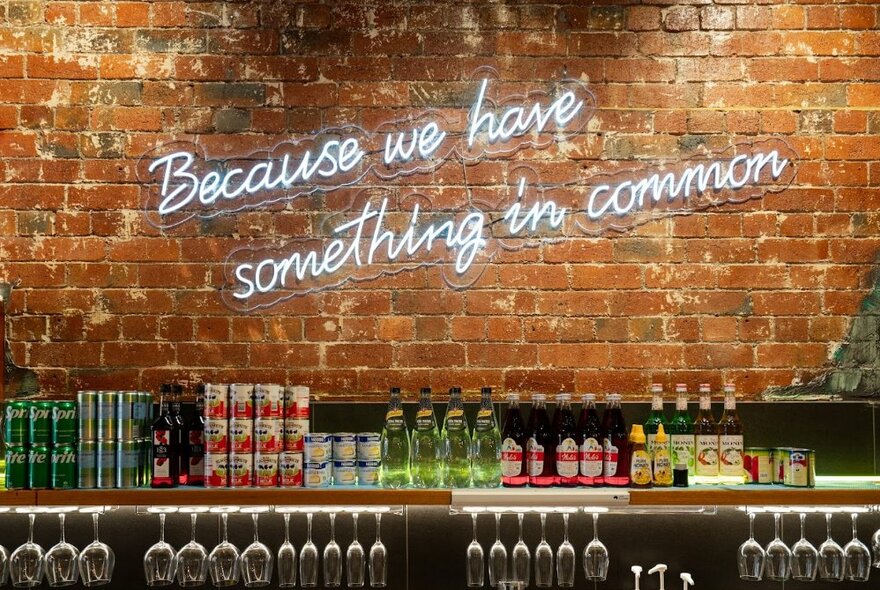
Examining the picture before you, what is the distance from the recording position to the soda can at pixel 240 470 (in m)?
3.32

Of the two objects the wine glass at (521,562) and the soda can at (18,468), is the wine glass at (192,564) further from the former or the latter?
the wine glass at (521,562)

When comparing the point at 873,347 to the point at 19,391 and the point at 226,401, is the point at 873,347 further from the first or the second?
the point at 19,391

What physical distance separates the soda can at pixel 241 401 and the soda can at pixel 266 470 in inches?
6.1

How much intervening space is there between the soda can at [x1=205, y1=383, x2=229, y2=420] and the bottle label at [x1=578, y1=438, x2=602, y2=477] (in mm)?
1308

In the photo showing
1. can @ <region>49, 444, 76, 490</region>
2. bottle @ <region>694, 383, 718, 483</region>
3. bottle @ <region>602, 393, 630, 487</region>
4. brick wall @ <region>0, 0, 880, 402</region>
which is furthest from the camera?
brick wall @ <region>0, 0, 880, 402</region>

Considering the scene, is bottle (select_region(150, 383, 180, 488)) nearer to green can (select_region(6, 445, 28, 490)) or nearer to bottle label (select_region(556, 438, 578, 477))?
green can (select_region(6, 445, 28, 490))

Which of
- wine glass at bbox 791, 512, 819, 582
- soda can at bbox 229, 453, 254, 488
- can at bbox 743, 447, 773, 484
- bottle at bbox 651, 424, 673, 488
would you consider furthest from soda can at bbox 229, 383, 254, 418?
wine glass at bbox 791, 512, 819, 582

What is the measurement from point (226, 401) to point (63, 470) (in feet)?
2.00

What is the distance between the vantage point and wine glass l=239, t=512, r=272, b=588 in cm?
333

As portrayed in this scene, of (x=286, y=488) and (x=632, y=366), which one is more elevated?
(x=632, y=366)

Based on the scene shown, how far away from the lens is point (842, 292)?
151 inches

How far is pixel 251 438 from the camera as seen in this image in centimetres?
335

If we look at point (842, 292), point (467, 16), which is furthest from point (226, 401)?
point (842, 292)

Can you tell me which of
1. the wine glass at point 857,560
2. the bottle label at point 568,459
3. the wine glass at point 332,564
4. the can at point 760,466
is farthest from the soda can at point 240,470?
the wine glass at point 857,560
